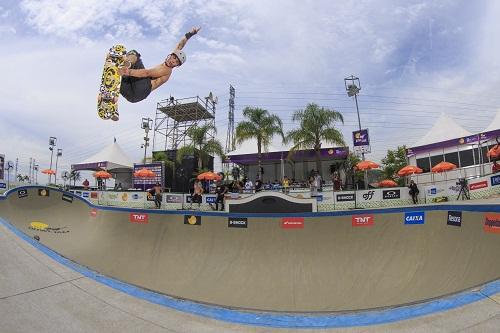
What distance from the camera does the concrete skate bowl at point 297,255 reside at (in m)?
6.73

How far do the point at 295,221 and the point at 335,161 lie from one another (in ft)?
73.1

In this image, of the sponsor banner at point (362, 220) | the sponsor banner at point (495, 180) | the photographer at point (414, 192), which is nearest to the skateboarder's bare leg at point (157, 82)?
the sponsor banner at point (362, 220)

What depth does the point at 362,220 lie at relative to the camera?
8977 mm

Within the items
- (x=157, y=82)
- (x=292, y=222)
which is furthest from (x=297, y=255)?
(x=157, y=82)

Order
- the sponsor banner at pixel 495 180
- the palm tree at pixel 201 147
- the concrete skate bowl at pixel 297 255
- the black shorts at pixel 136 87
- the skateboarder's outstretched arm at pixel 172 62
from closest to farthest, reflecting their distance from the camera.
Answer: the concrete skate bowl at pixel 297 255, the black shorts at pixel 136 87, the skateboarder's outstretched arm at pixel 172 62, the sponsor banner at pixel 495 180, the palm tree at pixel 201 147

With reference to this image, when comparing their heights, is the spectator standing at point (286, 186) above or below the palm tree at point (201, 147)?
below

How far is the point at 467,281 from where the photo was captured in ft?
18.6

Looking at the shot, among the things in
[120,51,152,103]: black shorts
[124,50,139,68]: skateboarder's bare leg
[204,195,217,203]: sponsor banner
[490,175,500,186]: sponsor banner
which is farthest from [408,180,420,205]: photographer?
[124,50,139,68]: skateboarder's bare leg

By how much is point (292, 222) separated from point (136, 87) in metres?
6.55

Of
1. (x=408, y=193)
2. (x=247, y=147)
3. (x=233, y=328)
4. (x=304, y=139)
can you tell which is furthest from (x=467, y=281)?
(x=247, y=147)

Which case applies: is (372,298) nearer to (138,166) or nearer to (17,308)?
(17,308)

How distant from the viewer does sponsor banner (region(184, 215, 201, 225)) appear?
32.5ft

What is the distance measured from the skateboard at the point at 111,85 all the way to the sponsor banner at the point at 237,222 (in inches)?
179

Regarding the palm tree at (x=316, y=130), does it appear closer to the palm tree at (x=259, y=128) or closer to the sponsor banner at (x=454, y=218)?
the palm tree at (x=259, y=128)
